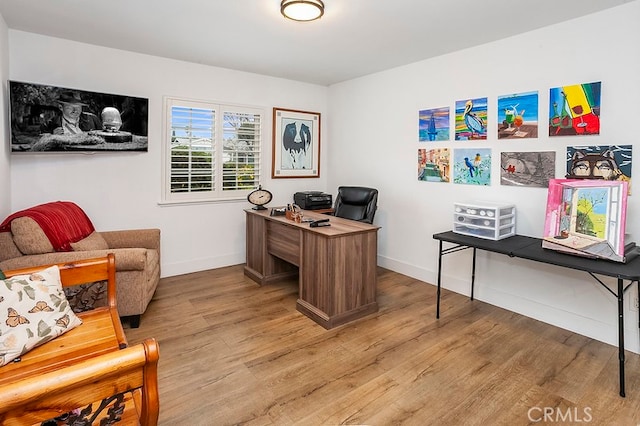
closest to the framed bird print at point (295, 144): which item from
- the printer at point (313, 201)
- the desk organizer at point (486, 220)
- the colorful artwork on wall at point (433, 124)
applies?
the printer at point (313, 201)

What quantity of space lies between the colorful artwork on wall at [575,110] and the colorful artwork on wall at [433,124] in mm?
1007

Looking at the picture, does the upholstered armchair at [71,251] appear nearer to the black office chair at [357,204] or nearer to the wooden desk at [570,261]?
the black office chair at [357,204]

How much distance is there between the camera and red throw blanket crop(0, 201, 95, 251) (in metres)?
2.71

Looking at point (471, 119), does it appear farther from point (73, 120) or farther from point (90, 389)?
point (73, 120)

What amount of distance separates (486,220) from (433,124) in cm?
136

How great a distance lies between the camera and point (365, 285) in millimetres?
3158

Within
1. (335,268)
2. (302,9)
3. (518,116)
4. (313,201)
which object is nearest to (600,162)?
(518,116)

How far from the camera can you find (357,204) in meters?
4.21

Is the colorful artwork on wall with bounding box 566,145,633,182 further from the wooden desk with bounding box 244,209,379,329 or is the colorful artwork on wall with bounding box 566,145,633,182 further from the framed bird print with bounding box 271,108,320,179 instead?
the framed bird print with bounding box 271,108,320,179

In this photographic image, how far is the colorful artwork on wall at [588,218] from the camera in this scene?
231 cm

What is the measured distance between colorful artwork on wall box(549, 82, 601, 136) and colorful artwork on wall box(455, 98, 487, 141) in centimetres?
59

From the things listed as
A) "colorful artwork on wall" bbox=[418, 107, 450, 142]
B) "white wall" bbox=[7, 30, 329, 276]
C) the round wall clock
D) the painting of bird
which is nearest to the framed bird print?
"white wall" bbox=[7, 30, 329, 276]

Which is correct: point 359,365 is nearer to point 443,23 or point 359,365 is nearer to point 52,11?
point 443,23

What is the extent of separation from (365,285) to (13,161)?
3.44 meters
